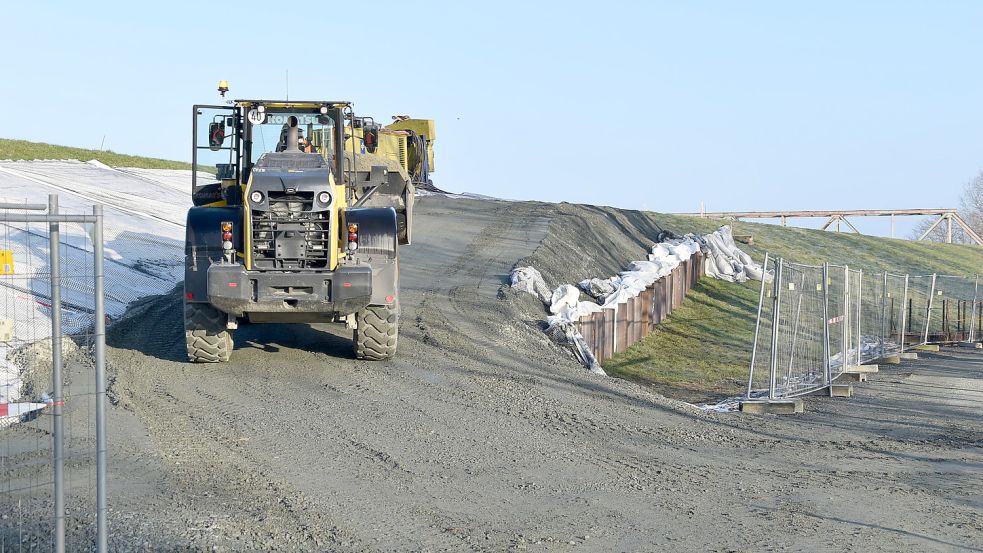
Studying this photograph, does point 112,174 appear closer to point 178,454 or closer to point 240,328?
point 240,328

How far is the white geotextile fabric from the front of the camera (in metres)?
18.7

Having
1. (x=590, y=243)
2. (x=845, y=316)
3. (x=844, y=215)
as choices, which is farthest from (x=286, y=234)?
(x=844, y=215)

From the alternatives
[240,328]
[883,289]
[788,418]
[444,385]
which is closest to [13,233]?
[240,328]

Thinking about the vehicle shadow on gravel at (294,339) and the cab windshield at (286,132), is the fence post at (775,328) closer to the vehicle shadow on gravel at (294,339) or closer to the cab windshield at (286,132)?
the vehicle shadow on gravel at (294,339)

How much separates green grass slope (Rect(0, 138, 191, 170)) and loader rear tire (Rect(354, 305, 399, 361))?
24.2 metres

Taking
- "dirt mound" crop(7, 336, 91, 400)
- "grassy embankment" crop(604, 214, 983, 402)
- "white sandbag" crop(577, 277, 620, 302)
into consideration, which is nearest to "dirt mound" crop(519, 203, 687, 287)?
"white sandbag" crop(577, 277, 620, 302)

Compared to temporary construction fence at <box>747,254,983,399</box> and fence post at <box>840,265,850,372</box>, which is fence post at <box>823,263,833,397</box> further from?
fence post at <box>840,265,850,372</box>

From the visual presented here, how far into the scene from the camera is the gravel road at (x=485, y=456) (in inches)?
297

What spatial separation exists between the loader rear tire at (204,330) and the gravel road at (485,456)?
0.26 meters

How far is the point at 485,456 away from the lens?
9.91 metres

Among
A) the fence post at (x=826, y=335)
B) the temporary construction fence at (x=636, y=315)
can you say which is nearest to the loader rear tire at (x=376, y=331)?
the temporary construction fence at (x=636, y=315)

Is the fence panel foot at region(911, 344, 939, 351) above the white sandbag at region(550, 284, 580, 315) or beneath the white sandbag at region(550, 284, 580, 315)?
beneath

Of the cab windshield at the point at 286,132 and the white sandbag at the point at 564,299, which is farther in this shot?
the white sandbag at the point at 564,299

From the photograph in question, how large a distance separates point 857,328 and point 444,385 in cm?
980
